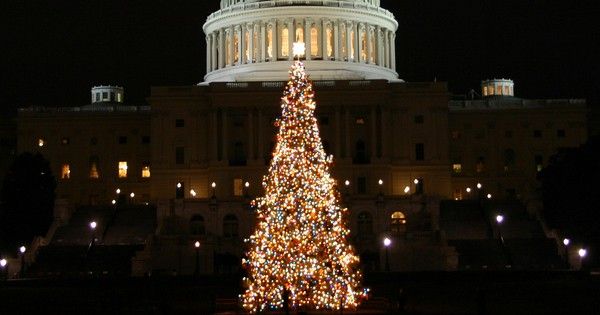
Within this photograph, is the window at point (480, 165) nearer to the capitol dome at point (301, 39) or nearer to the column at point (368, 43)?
the capitol dome at point (301, 39)

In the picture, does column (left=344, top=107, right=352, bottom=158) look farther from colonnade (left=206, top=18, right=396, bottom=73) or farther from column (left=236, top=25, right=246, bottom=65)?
column (left=236, top=25, right=246, bottom=65)

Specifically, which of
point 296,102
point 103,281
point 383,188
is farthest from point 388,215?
point 296,102

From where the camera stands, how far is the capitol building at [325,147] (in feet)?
295

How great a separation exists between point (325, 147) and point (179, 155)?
492 inches

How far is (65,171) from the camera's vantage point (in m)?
129

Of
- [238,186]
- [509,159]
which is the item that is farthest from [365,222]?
[509,159]

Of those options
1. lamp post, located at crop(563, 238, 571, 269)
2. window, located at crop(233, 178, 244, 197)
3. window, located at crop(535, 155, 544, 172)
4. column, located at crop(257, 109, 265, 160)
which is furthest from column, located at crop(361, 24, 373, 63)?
lamp post, located at crop(563, 238, 571, 269)

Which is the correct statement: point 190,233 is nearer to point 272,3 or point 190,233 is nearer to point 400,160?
point 400,160

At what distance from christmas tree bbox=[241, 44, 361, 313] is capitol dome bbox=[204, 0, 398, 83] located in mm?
75789

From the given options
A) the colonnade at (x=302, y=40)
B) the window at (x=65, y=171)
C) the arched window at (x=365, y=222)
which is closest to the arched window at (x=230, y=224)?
the arched window at (x=365, y=222)

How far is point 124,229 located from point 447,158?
3127 cm

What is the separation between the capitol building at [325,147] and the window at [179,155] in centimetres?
21

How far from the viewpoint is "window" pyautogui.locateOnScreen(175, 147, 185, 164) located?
116m

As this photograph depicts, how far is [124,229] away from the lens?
318 feet
